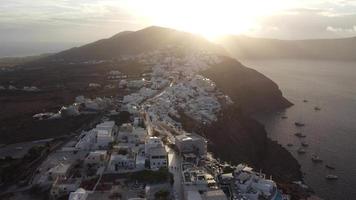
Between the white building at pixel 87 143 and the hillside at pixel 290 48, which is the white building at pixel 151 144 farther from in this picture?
the hillside at pixel 290 48

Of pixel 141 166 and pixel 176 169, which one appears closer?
pixel 141 166

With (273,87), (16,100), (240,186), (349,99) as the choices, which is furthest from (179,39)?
(240,186)

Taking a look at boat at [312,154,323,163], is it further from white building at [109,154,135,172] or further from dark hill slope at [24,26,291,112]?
dark hill slope at [24,26,291,112]

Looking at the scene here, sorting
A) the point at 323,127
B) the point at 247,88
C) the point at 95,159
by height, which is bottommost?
the point at 323,127

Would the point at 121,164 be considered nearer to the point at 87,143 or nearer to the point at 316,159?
the point at 87,143

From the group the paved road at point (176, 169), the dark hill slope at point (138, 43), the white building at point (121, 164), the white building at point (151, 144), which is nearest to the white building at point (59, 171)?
the white building at point (121, 164)

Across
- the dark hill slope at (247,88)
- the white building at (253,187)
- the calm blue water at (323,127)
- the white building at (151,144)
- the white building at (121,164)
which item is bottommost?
the calm blue water at (323,127)

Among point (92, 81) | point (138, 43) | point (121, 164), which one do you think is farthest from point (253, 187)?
point (138, 43)
